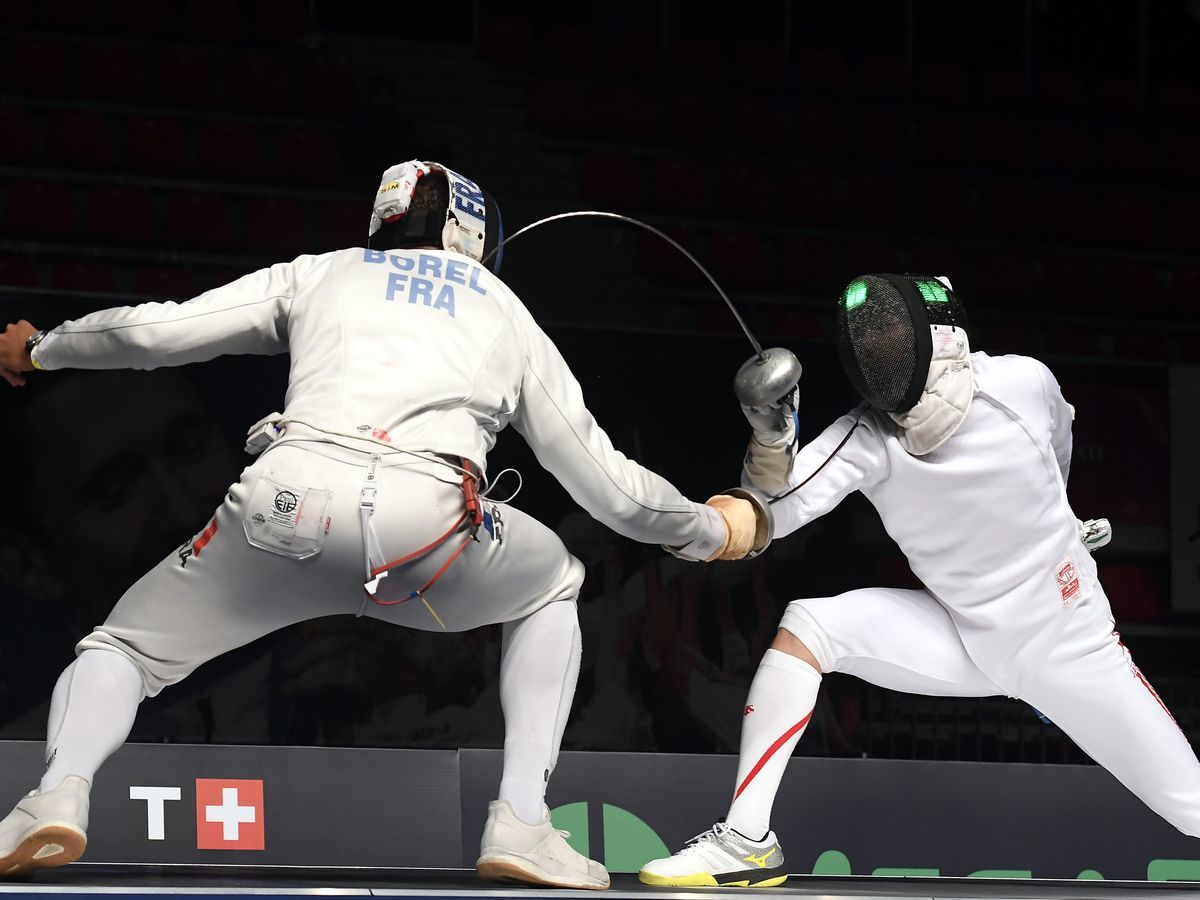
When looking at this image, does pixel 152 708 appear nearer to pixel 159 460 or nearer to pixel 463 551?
pixel 159 460

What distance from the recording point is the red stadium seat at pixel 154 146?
6.26 metres

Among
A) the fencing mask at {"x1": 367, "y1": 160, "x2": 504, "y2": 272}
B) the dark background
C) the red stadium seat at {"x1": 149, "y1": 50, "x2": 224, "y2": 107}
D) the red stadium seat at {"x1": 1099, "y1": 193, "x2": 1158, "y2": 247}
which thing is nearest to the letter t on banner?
the dark background

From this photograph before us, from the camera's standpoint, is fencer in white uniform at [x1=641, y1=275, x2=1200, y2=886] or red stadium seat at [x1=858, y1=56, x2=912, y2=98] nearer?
fencer in white uniform at [x1=641, y1=275, x2=1200, y2=886]

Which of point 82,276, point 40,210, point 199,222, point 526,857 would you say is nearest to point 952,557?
point 526,857

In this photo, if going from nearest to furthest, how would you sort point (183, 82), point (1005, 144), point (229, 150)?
1. point (229, 150)
2. point (183, 82)
3. point (1005, 144)

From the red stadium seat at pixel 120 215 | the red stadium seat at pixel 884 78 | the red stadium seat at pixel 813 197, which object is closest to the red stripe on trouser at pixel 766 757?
the red stadium seat at pixel 120 215

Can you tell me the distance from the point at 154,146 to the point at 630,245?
7.14 ft

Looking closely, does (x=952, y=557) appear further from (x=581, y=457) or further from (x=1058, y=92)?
(x=1058, y=92)

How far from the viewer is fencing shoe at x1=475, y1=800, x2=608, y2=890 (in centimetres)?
235

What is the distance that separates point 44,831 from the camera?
7.02ft

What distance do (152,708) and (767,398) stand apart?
2.21m

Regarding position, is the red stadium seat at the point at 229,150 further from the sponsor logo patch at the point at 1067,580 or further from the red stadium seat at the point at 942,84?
the sponsor logo patch at the point at 1067,580

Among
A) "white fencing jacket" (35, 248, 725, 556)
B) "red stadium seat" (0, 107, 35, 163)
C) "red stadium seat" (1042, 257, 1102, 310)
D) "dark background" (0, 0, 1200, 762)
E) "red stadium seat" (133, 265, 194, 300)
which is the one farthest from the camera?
"red stadium seat" (1042, 257, 1102, 310)

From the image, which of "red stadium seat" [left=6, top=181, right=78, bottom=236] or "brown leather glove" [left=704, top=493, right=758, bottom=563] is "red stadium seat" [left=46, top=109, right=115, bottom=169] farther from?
"brown leather glove" [left=704, top=493, right=758, bottom=563]
